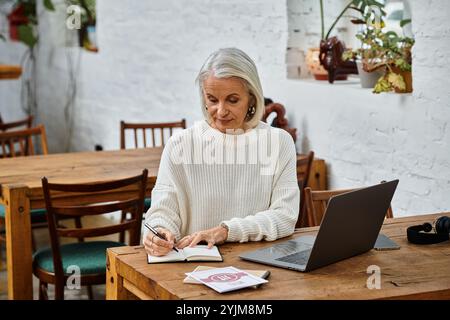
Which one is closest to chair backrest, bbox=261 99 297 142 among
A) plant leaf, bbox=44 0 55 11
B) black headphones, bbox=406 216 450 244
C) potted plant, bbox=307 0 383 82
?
potted plant, bbox=307 0 383 82

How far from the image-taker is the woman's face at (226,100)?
9.47 feet

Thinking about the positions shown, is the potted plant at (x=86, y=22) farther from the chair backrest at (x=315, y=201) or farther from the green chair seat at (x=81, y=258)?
the chair backrest at (x=315, y=201)

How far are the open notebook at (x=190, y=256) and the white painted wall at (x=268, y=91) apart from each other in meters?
1.44

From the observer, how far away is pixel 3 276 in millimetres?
5133

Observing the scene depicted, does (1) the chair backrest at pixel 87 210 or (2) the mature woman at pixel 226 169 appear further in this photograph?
(1) the chair backrest at pixel 87 210

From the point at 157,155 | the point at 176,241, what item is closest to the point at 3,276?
the point at 157,155

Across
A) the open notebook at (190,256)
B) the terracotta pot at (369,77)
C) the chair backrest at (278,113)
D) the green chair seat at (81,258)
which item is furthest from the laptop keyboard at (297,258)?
the chair backrest at (278,113)

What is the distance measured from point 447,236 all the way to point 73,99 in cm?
569

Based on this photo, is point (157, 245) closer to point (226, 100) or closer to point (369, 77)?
point (226, 100)

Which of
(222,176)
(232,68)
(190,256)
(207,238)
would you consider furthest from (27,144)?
(190,256)

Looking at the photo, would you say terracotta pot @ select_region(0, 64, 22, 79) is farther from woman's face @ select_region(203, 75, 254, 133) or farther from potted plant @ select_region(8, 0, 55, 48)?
woman's face @ select_region(203, 75, 254, 133)

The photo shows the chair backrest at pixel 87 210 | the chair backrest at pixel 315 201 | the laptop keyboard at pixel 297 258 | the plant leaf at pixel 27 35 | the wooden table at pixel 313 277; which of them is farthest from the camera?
the plant leaf at pixel 27 35

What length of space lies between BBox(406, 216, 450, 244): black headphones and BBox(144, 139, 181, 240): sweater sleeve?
0.78 metres

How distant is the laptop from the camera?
238 centimetres
